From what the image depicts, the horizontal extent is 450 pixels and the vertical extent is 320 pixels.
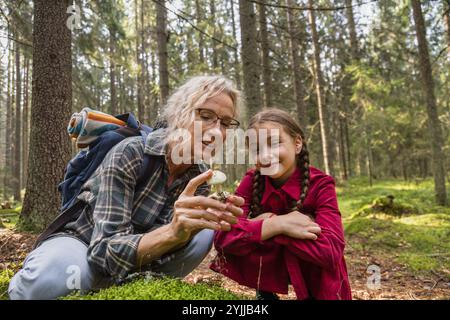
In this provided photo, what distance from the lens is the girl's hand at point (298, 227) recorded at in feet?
5.66

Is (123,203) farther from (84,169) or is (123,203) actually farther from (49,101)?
(49,101)

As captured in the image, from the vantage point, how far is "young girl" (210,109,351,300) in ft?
5.85

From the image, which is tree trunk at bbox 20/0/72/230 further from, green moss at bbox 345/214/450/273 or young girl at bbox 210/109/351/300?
green moss at bbox 345/214/450/273

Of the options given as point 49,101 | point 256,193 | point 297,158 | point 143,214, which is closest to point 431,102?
point 297,158

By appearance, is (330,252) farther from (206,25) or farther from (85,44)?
(206,25)

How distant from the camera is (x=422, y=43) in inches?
371

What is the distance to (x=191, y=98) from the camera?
6.70 ft

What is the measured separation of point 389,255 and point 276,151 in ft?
13.6

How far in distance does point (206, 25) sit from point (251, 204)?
29.9ft

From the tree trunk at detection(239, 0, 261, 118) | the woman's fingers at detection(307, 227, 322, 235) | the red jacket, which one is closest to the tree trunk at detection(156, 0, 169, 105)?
the tree trunk at detection(239, 0, 261, 118)

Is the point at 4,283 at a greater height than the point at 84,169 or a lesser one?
lesser

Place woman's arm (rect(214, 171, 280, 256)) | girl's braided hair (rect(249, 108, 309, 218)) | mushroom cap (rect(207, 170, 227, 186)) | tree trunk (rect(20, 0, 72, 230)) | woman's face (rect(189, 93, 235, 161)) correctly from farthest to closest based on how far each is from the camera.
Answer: tree trunk (rect(20, 0, 72, 230)), girl's braided hair (rect(249, 108, 309, 218)), woman's face (rect(189, 93, 235, 161)), woman's arm (rect(214, 171, 280, 256)), mushroom cap (rect(207, 170, 227, 186))

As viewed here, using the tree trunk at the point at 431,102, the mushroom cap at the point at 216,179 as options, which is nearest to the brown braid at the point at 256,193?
the mushroom cap at the point at 216,179
